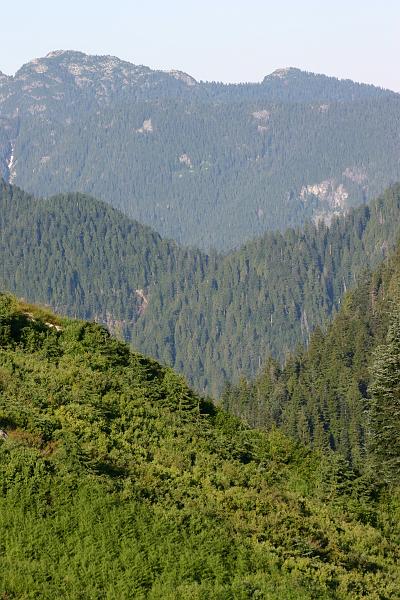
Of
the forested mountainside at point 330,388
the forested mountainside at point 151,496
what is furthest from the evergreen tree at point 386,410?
the forested mountainside at point 330,388

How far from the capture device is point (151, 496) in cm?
2817

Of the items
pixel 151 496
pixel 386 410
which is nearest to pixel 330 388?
pixel 386 410

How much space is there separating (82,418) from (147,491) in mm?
4994

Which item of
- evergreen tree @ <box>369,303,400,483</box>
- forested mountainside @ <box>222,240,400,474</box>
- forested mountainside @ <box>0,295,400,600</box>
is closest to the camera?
forested mountainside @ <box>0,295,400,600</box>

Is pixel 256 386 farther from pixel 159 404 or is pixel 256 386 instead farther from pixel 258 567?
pixel 258 567

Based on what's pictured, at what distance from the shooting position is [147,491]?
28.5 metres

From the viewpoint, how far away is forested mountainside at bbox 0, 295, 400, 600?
25078 millimetres

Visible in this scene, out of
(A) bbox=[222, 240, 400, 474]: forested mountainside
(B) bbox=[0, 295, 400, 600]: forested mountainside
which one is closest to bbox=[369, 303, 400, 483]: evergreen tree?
(B) bbox=[0, 295, 400, 600]: forested mountainside

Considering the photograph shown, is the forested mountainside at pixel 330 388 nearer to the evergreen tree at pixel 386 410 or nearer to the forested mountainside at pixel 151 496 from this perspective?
the evergreen tree at pixel 386 410

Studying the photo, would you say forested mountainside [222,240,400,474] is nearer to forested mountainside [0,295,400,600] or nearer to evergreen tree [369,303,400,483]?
evergreen tree [369,303,400,483]

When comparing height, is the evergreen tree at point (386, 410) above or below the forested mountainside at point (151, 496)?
above

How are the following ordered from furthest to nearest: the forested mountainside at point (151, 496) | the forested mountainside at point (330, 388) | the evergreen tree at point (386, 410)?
the forested mountainside at point (330, 388)
the evergreen tree at point (386, 410)
the forested mountainside at point (151, 496)

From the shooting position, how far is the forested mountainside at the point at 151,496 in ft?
82.3

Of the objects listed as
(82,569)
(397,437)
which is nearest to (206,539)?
(82,569)
